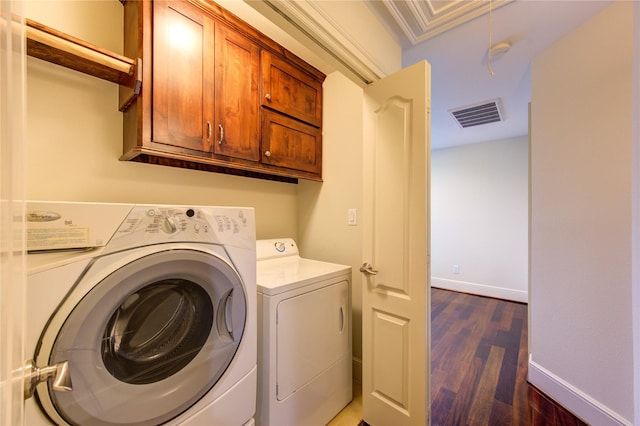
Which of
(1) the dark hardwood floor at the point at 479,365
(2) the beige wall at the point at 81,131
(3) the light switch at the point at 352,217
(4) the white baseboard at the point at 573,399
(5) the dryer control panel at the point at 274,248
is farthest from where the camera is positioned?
(3) the light switch at the point at 352,217

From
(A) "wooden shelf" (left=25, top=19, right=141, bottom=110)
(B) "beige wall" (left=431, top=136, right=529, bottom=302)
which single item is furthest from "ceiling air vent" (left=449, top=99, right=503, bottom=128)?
(A) "wooden shelf" (left=25, top=19, right=141, bottom=110)

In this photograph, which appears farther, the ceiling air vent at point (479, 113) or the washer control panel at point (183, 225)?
the ceiling air vent at point (479, 113)

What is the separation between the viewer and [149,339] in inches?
34.2

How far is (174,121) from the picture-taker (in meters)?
1.20

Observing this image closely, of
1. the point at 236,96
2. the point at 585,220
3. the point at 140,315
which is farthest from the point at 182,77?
the point at 585,220

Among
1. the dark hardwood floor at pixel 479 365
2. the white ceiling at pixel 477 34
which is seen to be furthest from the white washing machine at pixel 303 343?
the white ceiling at pixel 477 34

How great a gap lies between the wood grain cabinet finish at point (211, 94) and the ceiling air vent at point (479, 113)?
1.91 metres

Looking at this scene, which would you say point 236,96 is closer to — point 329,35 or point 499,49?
point 329,35

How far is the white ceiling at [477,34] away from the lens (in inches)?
53.7

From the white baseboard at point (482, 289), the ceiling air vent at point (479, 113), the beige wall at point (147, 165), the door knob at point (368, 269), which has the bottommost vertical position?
the white baseboard at point (482, 289)

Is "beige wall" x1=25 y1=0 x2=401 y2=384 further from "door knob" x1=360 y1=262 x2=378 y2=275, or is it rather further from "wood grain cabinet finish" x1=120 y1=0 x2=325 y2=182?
"door knob" x1=360 y1=262 x2=378 y2=275

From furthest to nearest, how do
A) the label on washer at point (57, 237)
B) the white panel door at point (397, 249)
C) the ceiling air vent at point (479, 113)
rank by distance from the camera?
the ceiling air vent at point (479, 113), the white panel door at point (397, 249), the label on washer at point (57, 237)

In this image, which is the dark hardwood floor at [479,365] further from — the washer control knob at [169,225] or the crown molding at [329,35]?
the crown molding at [329,35]

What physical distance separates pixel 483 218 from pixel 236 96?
3.83m
